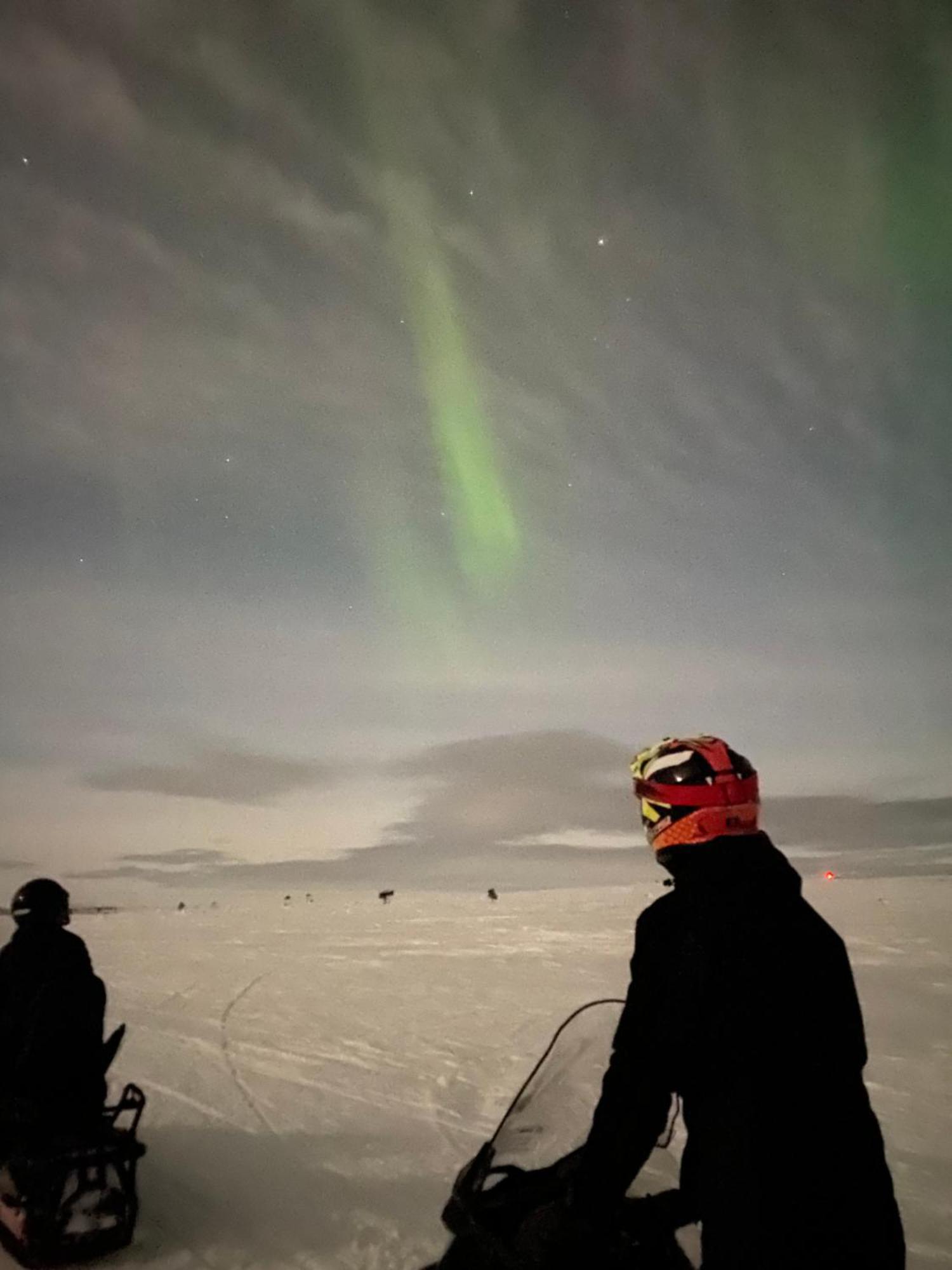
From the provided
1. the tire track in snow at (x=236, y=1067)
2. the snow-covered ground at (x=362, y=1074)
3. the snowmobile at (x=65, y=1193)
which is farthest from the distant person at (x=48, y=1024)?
the tire track in snow at (x=236, y=1067)

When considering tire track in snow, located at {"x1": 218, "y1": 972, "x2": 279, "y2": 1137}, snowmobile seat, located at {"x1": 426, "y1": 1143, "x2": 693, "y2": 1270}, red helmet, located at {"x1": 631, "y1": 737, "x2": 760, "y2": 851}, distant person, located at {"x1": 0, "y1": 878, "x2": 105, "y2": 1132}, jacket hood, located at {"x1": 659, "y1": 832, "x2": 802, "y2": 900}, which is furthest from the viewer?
tire track in snow, located at {"x1": 218, "y1": 972, "x2": 279, "y2": 1137}

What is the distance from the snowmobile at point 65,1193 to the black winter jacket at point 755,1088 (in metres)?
4.01

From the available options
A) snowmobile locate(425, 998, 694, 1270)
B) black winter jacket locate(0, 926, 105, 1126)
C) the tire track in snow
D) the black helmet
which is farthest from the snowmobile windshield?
the tire track in snow

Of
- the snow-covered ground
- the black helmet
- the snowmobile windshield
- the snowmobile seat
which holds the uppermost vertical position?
the black helmet

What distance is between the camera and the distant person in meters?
5.46

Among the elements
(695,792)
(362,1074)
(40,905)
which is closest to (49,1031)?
(40,905)

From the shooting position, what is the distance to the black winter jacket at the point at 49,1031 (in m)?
5.46

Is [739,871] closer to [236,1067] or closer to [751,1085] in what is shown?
[751,1085]

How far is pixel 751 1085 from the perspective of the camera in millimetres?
2402

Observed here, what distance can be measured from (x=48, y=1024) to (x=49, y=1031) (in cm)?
4

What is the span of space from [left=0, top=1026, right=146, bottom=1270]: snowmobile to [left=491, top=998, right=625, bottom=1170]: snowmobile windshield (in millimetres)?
3437

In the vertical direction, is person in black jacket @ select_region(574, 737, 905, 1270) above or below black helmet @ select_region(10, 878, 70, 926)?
below

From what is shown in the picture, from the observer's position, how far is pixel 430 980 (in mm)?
18266

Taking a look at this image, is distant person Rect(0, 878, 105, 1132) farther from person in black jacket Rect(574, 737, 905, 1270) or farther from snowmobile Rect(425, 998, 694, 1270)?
person in black jacket Rect(574, 737, 905, 1270)
